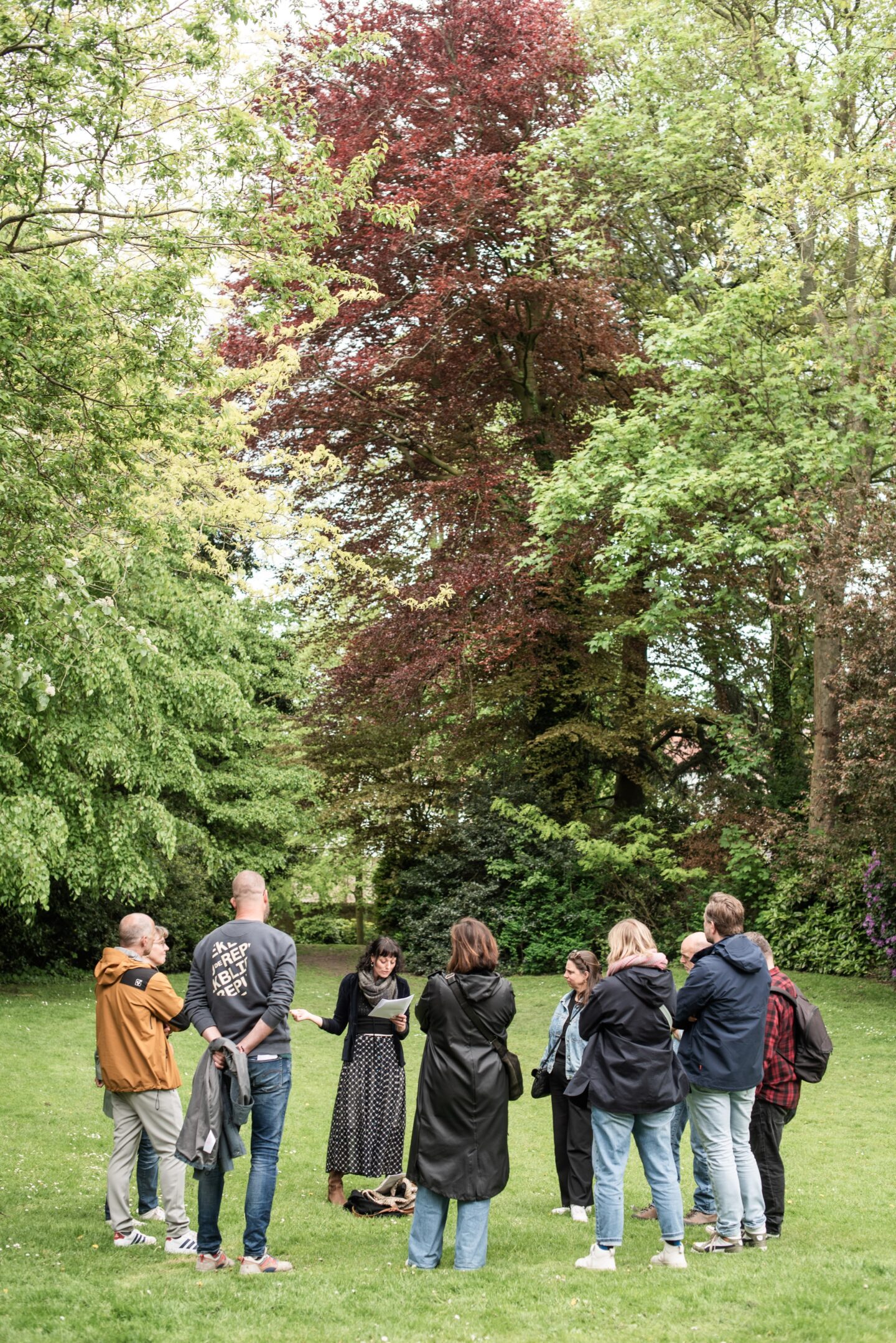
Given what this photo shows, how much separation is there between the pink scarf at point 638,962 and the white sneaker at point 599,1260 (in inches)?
54.2

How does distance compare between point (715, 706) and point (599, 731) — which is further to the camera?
point (715, 706)

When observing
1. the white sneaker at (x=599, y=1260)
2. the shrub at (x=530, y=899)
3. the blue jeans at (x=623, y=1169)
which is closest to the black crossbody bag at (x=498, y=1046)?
the blue jeans at (x=623, y=1169)

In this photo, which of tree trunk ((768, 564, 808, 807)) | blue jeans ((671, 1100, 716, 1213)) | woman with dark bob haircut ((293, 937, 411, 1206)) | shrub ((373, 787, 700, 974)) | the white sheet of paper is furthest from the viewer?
shrub ((373, 787, 700, 974))

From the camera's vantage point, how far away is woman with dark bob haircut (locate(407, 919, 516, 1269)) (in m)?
6.02

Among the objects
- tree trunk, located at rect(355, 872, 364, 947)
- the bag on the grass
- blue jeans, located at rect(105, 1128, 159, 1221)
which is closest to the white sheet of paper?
the bag on the grass

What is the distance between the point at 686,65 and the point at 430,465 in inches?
313

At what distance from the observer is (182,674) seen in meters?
17.1

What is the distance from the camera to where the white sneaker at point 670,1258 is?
616 centimetres

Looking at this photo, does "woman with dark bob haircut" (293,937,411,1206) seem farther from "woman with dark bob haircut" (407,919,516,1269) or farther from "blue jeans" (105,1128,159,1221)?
"woman with dark bob haircut" (407,919,516,1269)

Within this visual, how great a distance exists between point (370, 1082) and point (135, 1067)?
1.80m

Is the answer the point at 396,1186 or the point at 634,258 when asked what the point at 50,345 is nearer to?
the point at 396,1186

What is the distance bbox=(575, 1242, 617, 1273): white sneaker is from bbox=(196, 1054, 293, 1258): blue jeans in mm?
1616

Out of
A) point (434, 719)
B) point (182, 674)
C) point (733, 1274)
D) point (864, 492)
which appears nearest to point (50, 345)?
point (733, 1274)

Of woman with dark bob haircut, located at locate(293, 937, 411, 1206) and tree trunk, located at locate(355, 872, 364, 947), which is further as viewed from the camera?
tree trunk, located at locate(355, 872, 364, 947)
